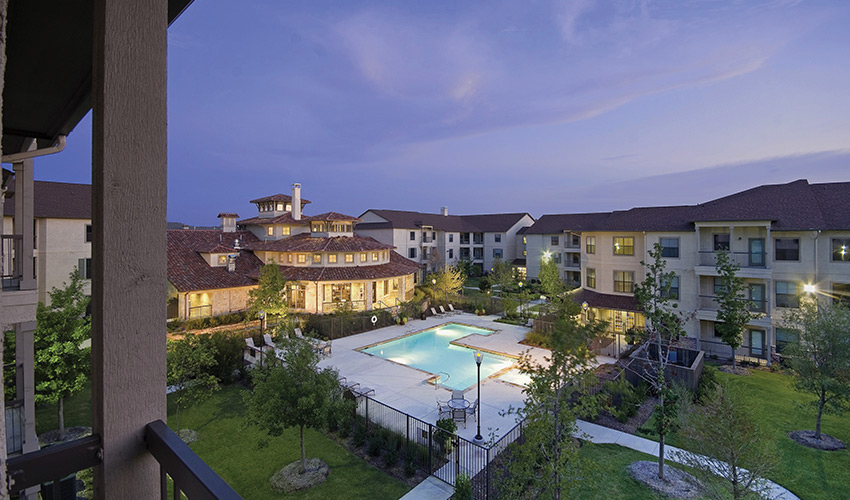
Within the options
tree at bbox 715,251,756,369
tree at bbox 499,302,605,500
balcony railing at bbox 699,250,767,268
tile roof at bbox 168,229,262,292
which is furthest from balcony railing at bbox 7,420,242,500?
tile roof at bbox 168,229,262,292

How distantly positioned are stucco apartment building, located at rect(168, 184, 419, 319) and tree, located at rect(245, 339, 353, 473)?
57.7ft

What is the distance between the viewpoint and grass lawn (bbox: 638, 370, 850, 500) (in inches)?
401

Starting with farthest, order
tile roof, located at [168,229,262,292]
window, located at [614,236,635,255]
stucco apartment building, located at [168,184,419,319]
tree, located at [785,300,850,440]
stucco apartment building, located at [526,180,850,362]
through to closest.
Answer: stucco apartment building, located at [168,184,419,319]
tile roof, located at [168,229,262,292]
window, located at [614,236,635,255]
stucco apartment building, located at [526,180,850,362]
tree, located at [785,300,850,440]

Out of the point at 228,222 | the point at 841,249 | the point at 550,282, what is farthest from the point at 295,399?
the point at 228,222

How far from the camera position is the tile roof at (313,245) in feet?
100

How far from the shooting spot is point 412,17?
41688 mm


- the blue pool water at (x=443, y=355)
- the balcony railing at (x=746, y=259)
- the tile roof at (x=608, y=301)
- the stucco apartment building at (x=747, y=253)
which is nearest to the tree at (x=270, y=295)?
the blue pool water at (x=443, y=355)

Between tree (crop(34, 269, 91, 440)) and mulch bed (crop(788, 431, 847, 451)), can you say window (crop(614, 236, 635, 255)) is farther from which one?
tree (crop(34, 269, 91, 440))

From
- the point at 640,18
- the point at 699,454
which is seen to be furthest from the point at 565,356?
the point at 640,18

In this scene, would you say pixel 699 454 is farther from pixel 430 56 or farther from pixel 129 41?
pixel 430 56

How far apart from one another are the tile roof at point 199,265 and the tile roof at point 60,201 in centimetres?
566

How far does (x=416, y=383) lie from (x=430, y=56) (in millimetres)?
37843

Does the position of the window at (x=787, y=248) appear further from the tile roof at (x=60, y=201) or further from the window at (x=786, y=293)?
the tile roof at (x=60, y=201)

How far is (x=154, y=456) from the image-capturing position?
Answer: 1.67 metres
